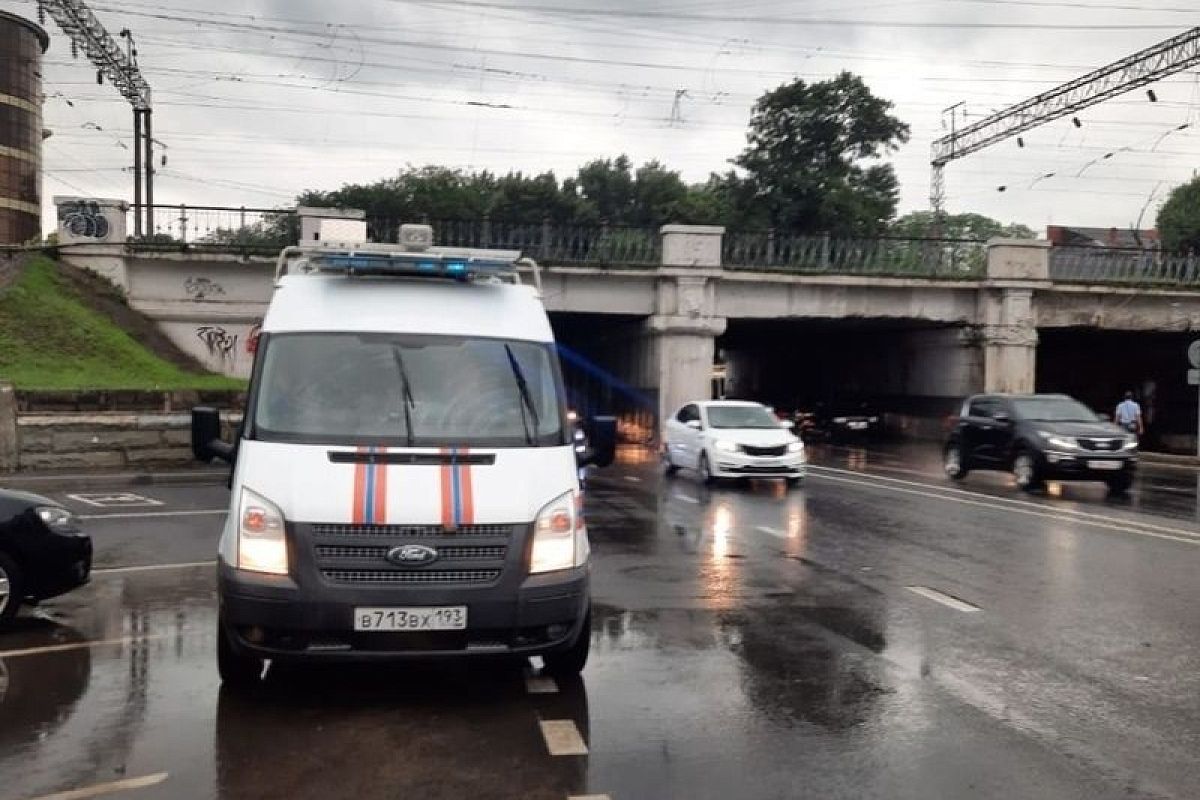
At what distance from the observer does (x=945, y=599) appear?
8.81 m

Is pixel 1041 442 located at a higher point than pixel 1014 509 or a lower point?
higher

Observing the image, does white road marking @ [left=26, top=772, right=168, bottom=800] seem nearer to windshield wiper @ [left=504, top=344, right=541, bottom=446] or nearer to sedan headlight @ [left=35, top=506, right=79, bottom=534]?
windshield wiper @ [left=504, top=344, right=541, bottom=446]

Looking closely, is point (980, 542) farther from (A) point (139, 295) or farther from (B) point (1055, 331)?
(B) point (1055, 331)

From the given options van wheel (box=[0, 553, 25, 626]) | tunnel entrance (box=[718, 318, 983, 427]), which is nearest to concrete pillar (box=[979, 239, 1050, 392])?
tunnel entrance (box=[718, 318, 983, 427])

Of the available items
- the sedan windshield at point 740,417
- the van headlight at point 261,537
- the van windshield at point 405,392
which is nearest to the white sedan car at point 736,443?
the sedan windshield at point 740,417

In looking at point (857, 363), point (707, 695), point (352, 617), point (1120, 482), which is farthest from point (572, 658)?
point (857, 363)

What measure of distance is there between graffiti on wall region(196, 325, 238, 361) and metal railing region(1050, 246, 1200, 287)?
24.3 meters

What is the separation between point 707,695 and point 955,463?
16.0 meters

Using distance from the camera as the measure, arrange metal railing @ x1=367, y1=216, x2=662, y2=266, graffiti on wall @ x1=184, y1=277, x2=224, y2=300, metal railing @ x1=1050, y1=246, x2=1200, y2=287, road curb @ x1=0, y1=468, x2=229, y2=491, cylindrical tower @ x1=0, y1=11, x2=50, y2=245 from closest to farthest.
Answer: road curb @ x1=0, y1=468, x2=229, y2=491 < graffiti on wall @ x1=184, y1=277, x2=224, y2=300 < metal railing @ x1=367, y1=216, x2=662, y2=266 < metal railing @ x1=1050, y1=246, x2=1200, y2=287 < cylindrical tower @ x1=0, y1=11, x2=50, y2=245

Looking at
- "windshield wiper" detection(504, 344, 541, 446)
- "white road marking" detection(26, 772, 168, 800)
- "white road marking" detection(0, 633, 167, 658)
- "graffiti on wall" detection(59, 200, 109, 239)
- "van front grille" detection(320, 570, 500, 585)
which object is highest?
"graffiti on wall" detection(59, 200, 109, 239)

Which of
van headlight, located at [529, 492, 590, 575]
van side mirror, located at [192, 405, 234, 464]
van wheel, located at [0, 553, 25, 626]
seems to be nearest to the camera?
van headlight, located at [529, 492, 590, 575]

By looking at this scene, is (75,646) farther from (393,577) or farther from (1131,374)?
(1131,374)

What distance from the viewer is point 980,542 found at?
39.2 ft

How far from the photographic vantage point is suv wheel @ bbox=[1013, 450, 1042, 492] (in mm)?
17734
